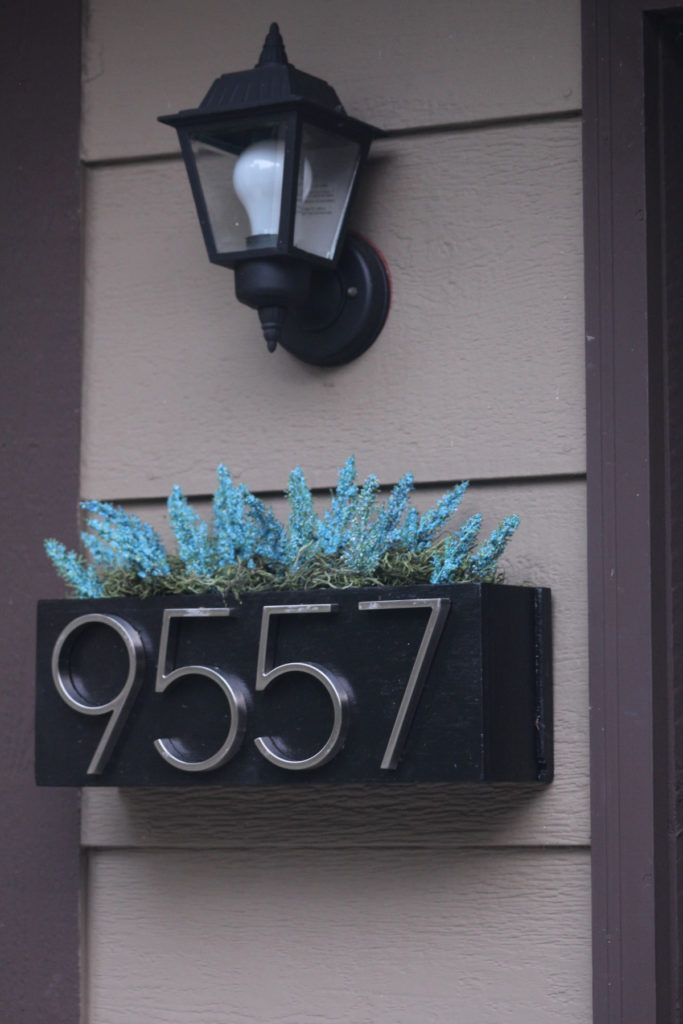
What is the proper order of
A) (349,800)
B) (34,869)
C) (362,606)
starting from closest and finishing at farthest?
(362,606), (349,800), (34,869)

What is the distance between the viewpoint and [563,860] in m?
2.56

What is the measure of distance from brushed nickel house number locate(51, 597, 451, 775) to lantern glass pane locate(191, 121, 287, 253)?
57cm

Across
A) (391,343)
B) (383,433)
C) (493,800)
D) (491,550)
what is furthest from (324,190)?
(493,800)

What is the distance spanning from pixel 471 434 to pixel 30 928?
43.5 inches

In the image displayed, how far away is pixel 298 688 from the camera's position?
2.52 metres

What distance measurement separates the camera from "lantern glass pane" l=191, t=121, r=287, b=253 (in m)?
2.57

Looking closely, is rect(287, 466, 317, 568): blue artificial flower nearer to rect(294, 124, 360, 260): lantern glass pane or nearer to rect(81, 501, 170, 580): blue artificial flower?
rect(81, 501, 170, 580): blue artificial flower

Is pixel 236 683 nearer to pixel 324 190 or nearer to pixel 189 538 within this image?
pixel 189 538

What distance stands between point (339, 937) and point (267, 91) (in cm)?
131

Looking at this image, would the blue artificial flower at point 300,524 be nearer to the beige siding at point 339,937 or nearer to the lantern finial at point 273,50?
the beige siding at point 339,937

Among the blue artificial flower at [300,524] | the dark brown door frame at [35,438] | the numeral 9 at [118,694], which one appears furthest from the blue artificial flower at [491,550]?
the dark brown door frame at [35,438]

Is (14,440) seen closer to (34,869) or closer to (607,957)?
(34,869)

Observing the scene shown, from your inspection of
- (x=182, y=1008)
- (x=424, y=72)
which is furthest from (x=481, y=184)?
A: (x=182, y=1008)

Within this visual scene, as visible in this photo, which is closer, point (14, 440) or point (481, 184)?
point (481, 184)
